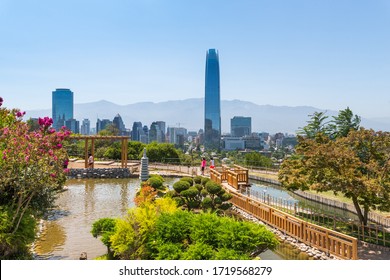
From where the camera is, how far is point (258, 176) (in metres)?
23.8

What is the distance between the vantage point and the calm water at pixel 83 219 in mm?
8359

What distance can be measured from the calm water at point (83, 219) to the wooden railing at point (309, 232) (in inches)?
17.9

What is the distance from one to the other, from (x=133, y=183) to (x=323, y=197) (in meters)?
10.6

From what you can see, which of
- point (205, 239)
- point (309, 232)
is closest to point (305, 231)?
point (309, 232)

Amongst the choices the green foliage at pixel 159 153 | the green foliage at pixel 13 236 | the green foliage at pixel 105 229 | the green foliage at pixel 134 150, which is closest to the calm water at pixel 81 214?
the green foliage at pixel 105 229

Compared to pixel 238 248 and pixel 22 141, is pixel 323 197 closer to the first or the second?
pixel 238 248

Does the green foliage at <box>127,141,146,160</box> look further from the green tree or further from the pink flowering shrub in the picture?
the pink flowering shrub

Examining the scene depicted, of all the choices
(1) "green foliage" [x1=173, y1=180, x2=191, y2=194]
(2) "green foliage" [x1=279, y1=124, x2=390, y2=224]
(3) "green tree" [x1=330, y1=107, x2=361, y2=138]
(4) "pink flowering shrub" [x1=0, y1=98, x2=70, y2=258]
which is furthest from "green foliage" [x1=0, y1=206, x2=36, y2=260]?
(3) "green tree" [x1=330, y1=107, x2=361, y2=138]

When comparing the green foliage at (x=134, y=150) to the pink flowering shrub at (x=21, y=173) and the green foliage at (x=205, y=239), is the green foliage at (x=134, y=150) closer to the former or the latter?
the pink flowering shrub at (x=21, y=173)

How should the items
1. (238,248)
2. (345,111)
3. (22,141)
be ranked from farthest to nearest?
(345,111) → (22,141) → (238,248)

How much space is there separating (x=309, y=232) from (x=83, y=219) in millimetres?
7188

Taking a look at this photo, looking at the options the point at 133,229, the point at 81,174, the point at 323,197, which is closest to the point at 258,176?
the point at 323,197
